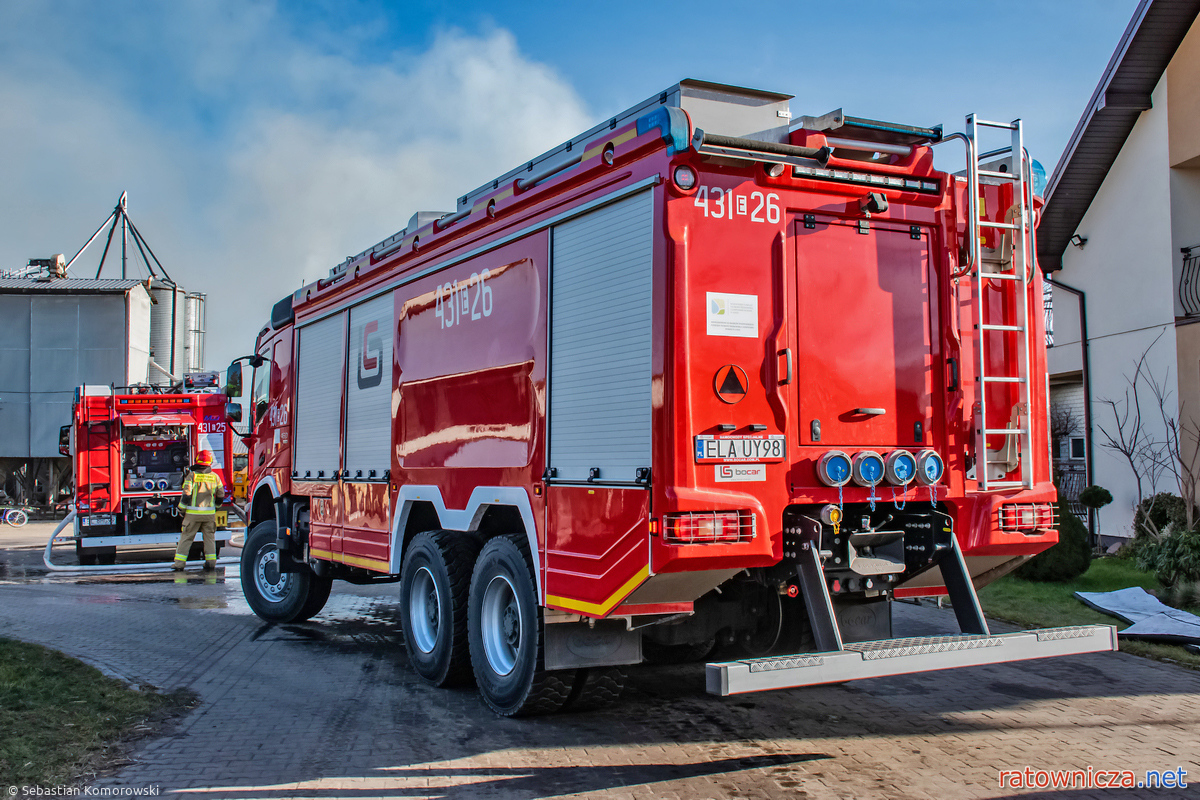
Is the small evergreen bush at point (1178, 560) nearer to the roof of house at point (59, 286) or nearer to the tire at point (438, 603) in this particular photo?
the tire at point (438, 603)

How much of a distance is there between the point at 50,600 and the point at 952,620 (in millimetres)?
10238

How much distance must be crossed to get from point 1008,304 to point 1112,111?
10263 mm

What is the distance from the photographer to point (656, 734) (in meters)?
5.70

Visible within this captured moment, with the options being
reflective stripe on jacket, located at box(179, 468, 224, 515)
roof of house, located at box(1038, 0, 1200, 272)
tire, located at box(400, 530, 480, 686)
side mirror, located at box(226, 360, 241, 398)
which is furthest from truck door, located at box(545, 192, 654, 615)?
roof of house, located at box(1038, 0, 1200, 272)

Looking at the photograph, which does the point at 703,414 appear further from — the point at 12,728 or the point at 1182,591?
the point at 1182,591

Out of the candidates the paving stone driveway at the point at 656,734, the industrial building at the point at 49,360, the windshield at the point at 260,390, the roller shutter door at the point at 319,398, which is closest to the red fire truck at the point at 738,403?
the paving stone driveway at the point at 656,734

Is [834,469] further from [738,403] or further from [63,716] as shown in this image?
[63,716]

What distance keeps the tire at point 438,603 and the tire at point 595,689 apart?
1.03 metres

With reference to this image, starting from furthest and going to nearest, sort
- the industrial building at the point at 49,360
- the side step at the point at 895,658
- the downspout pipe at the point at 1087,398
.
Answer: the industrial building at the point at 49,360 < the downspout pipe at the point at 1087,398 < the side step at the point at 895,658

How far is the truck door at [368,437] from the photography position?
26.2 feet

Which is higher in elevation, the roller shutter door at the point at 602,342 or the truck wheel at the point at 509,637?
the roller shutter door at the point at 602,342

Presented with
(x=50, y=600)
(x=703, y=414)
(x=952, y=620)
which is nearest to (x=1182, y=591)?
(x=952, y=620)

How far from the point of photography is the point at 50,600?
463 inches

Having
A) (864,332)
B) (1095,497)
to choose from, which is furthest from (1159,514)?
(864,332)
